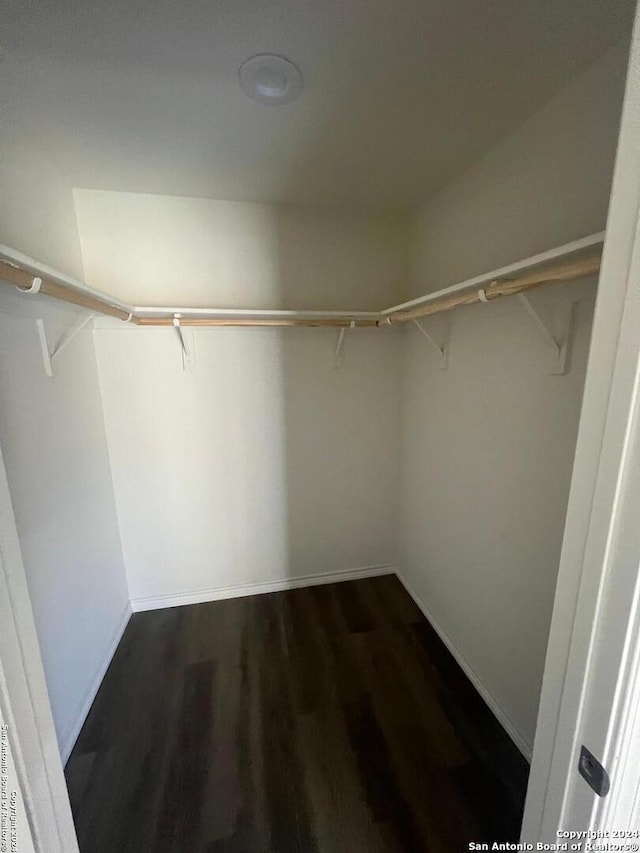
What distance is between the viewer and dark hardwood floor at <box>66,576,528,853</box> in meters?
1.28

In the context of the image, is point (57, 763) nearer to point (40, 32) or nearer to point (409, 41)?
point (40, 32)

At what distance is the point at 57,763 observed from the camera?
72 cm

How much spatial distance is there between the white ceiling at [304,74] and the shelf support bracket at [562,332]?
660 mm

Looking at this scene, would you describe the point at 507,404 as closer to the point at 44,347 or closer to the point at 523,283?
the point at 523,283

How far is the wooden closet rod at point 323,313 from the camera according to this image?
966 mm

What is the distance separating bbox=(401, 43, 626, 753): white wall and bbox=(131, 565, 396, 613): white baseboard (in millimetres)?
565

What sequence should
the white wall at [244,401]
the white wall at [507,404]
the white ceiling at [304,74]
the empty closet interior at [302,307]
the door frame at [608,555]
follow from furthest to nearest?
1. the white wall at [244,401]
2. the white wall at [507,404]
3. the empty closet interior at [302,307]
4. the white ceiling at [304,74]
5. the door frame at [608,555]

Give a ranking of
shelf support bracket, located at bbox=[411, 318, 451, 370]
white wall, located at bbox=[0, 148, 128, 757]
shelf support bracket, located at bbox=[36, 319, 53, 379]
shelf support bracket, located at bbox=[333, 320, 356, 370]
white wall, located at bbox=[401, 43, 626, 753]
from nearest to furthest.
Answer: white wall, located at bbox=[401, 43, 626, 753] → white wall, located at bbox=[0, 148, 128, 757] → shelf support bracket, located at bbox=[36, 319, 53, 379] → shelf support bracket, located at bbox=[411, 318, 451, 370] → shelf support bracket, located at bbox=[333, 320, 356, 370]

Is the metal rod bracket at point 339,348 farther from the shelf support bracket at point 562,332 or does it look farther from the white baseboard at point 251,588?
the white baseboard at point 251,588

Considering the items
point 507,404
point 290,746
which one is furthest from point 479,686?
point 507,404

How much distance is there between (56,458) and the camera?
5.03 feet

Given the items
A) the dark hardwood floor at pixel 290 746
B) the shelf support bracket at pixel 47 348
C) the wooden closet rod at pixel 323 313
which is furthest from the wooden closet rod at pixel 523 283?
the dark hardwood floor at pixel 290 746

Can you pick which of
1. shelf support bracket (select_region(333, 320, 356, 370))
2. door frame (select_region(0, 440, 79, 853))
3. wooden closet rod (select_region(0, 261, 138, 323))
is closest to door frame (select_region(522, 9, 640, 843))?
door frame (select_region(0, 440, 79, 853))

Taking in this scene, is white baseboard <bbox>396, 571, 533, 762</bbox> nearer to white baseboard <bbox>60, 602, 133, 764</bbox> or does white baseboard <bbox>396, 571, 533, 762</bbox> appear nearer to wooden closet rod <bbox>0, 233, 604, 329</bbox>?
wooden closet rod <bbox>0, 233, 604, 329</bbox>
